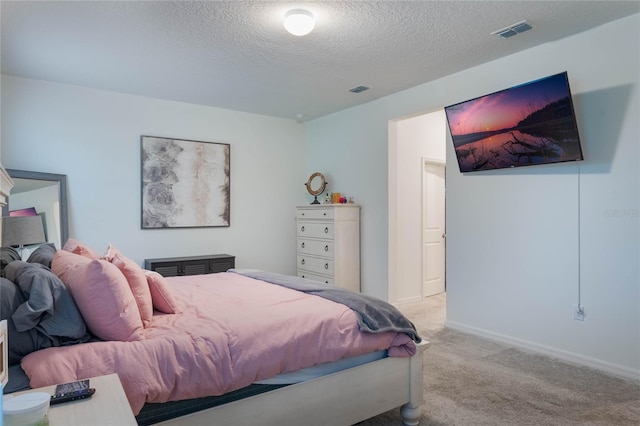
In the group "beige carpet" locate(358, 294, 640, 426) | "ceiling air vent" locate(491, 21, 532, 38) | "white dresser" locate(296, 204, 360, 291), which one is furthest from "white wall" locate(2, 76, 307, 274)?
"ceiling air vent" locate(491, 21, 532, 38)

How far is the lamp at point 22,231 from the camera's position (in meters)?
3.11

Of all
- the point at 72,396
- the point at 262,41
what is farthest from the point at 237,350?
the point at 262,41

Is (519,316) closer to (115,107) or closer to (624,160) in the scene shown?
(624,160)

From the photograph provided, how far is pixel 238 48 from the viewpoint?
332 centimetres

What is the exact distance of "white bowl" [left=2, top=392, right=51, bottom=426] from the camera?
89cm

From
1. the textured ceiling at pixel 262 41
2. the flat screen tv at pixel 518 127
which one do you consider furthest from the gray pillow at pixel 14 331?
the flat screen tv at pixel 518 127

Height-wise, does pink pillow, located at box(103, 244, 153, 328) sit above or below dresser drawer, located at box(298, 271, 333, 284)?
above

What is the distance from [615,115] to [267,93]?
129 inches

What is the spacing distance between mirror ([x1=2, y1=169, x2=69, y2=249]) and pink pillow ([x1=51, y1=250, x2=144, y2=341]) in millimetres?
2737

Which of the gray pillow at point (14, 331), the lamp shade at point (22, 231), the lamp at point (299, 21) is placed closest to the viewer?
the gray pillow at point (14, 331)

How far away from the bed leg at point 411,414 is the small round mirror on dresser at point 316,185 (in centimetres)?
360

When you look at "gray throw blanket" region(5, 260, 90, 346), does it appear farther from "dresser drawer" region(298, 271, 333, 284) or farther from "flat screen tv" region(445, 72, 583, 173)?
"dresser drawer" region(298, 271, 333, 284)

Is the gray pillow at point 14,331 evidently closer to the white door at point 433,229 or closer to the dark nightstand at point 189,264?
the dark nightstand at point 189,264

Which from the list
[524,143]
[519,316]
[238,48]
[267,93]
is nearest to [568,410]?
[519,316]
